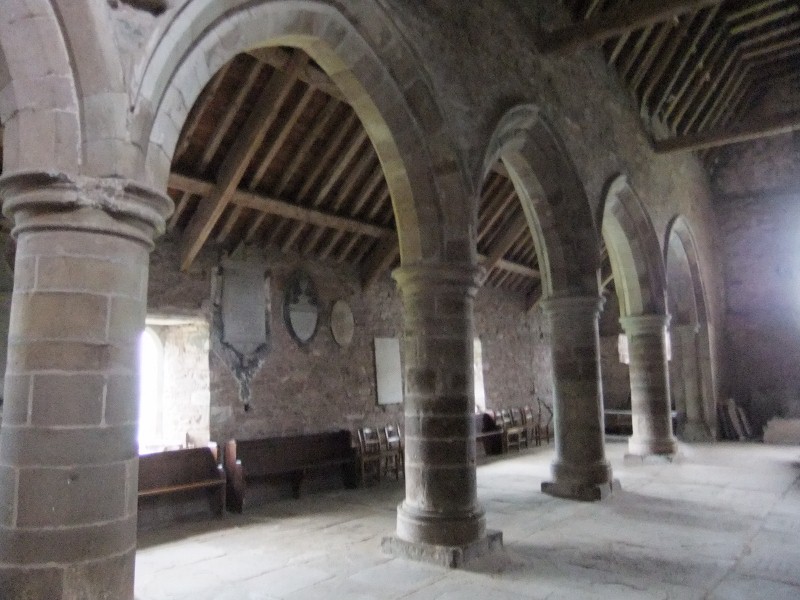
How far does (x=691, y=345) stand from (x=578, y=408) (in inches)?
245

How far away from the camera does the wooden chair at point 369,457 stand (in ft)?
25.0

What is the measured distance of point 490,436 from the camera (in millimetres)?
10156

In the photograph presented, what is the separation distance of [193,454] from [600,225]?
4986 mm

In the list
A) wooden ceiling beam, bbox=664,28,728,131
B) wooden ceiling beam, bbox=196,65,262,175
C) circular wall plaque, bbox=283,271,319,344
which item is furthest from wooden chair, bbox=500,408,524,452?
wooden ceiling beam, bbox=196,65,262,175

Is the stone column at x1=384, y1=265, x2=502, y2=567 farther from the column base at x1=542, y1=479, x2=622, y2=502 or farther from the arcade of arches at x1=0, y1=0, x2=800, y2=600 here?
the column base at x1=542, y1=479, x2=622, y2=502

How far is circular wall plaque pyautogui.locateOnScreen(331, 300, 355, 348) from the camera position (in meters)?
8.45

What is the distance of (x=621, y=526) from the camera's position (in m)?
5.07

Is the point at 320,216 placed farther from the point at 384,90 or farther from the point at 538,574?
the point at 538,574

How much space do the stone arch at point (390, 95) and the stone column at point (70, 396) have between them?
1.13 metres

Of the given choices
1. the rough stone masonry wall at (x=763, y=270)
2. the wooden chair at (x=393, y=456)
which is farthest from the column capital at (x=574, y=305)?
the rough stone masonry wall at (x=763, y=270)

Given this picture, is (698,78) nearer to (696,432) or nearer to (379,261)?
(696,432)

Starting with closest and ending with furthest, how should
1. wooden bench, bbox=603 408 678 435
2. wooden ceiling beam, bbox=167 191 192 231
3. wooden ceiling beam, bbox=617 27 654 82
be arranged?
1. wooden ceiling beam, bbox=167 191 192 231
2. wooden ceiling beam, bbox=617 27 654 82
3. wooden bench, bbox=603 408 678 435

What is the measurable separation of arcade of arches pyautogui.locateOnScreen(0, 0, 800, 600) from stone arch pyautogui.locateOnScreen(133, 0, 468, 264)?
0.02 m

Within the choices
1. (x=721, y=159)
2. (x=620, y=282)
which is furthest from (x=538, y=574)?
(x=721, y=159)
